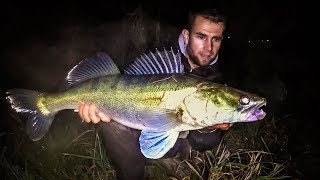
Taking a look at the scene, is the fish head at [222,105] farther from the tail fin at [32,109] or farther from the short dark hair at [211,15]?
the short dark hair at [211,15]

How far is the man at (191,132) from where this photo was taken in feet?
11.8

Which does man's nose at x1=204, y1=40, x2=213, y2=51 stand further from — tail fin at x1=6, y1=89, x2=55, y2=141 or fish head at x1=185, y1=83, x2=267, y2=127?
tail fin at x1=6, y1=89, x2=55, y2=141

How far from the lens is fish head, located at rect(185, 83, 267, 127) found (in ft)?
7.55

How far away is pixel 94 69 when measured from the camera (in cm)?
295

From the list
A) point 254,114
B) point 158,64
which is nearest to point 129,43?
point 158,64

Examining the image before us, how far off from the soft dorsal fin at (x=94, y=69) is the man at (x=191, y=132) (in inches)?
28.4

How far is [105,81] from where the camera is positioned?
281 centimetres

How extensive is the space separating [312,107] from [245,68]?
3244 millimetres

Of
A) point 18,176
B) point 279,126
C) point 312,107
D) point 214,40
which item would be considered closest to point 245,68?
point 312,107

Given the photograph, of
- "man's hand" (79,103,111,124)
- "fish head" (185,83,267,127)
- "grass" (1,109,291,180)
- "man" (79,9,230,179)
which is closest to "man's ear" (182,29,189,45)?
"man" (79,9,230,179)

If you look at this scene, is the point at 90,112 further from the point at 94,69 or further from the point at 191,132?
the point at 191,132

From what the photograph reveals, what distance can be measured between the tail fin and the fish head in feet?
4.88

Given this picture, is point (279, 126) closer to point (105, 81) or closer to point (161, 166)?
point (161, 166)

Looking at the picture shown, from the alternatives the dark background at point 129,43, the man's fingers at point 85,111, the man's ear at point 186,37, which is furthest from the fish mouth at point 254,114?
the dark background at point 129,43
